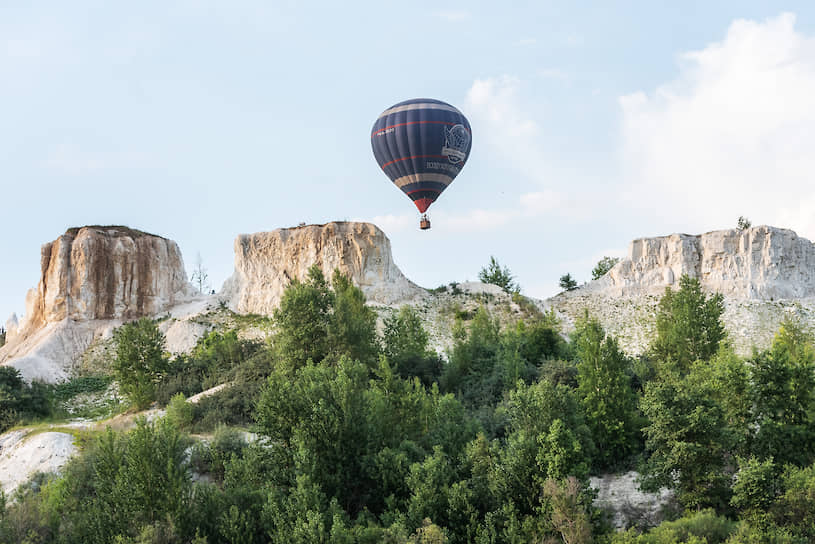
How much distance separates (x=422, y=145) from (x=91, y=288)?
3857 centimetres

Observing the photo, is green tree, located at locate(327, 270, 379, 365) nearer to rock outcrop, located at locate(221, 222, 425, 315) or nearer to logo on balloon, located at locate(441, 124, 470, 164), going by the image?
logo on balloon, located at locate(441, 124, 470, 164)

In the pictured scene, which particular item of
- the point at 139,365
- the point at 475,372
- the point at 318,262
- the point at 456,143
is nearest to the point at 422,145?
the point at 456,143

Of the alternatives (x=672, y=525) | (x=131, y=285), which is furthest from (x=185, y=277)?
(x=672, y=525)

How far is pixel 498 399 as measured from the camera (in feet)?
107

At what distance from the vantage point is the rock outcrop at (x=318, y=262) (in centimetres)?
6050

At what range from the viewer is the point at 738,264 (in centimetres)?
6119

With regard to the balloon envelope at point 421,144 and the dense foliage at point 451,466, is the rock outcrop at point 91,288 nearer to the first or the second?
the balloon envelope at point 421,144

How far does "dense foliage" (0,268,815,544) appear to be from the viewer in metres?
19.8

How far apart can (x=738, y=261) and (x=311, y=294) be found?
4397 centimetres

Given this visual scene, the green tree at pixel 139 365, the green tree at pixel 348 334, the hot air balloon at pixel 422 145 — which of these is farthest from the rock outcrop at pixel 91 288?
the green tree at pixel 348 334

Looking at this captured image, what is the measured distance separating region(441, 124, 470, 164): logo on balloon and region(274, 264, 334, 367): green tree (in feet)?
34.6

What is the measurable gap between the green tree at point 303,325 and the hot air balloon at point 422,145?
8638mm

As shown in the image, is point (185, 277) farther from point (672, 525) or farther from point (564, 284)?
point (672, 525)

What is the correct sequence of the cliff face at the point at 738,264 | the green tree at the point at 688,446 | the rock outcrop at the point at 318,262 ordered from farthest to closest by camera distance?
the rock outcrop at the point at 318,262
the cliff face at the point at 738,264
the green tree at the point at 688,446
